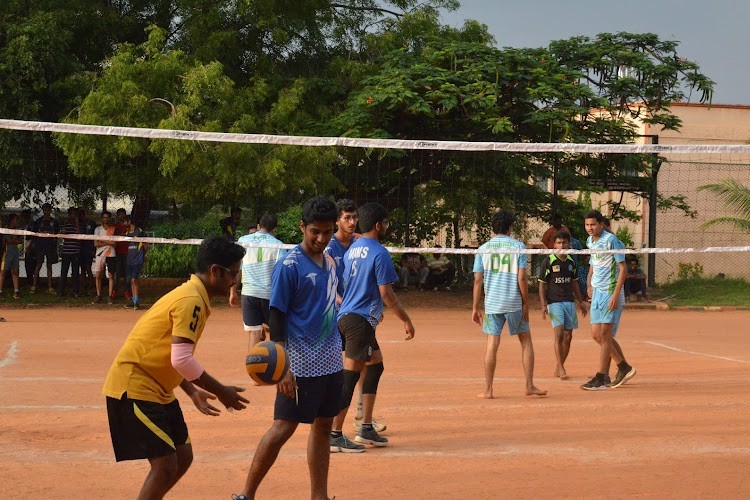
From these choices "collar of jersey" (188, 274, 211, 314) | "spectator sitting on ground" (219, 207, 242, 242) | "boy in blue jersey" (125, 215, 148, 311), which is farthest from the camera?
"spectator sitting on ground" (219, 207, 242, 242)

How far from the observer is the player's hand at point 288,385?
5195mm

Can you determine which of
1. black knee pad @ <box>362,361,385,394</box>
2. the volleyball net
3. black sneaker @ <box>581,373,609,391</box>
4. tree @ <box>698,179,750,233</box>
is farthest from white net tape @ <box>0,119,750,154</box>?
tree @ <box>698,179,750,233</box>

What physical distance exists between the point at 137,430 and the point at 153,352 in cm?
37

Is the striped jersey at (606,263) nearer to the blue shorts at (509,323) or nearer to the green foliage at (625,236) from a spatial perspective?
the blue shorts at (509,323)

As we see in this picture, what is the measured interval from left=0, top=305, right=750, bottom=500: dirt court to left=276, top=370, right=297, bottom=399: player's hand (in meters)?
1.04

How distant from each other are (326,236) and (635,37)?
60.1 ft

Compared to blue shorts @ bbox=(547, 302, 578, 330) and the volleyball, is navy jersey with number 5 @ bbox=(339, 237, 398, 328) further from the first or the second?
blue shorts @ bbox=(547, 302, 578, 330)

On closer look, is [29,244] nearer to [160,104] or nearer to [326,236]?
[160,104]

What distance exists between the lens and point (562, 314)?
35.0ft

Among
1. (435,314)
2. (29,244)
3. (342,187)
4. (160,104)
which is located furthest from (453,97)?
(29,244)

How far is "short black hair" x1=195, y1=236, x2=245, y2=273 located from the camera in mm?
4781

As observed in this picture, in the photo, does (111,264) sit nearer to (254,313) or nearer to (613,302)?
(254,313)

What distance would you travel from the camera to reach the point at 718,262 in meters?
26.0

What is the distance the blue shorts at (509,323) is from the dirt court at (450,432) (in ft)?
2.08
